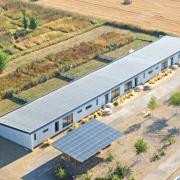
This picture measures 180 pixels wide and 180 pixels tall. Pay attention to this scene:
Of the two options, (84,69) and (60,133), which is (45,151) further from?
(84,69)

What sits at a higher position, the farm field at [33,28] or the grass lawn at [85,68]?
the farm field at [33,28]

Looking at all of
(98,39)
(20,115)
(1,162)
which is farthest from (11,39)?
(1,162)

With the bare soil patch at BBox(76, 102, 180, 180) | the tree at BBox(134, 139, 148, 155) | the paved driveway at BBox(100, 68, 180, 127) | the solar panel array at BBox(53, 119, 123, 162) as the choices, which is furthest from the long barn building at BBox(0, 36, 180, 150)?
the tree at BBox(134, 139, 148, 155)

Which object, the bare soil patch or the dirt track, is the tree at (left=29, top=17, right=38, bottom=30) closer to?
the dirt track

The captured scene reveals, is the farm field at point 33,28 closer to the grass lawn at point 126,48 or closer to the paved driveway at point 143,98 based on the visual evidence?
the grass lawn at point 126,48

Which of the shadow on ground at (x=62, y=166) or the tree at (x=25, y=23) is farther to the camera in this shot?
the tree at (x=25, y=23)

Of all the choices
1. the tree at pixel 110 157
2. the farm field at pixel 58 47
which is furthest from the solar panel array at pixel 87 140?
the farm field at pixel 58 47
